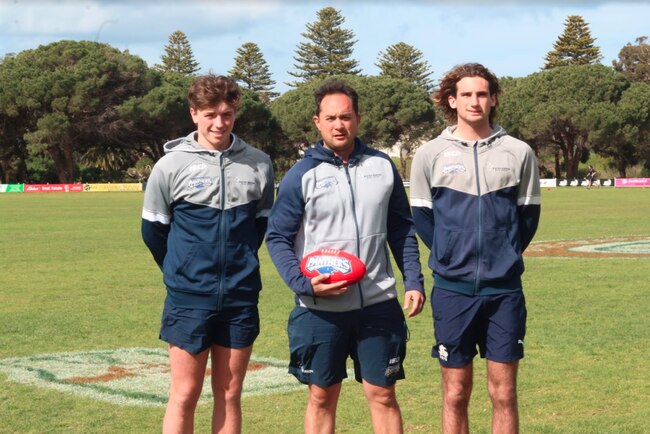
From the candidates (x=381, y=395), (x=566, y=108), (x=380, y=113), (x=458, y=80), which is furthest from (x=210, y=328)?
(x=380, y=113)

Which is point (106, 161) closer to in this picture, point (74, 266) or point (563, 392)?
point (74, 266)

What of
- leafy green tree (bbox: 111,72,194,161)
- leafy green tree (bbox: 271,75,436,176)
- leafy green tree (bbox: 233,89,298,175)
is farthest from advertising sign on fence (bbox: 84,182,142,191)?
leafy green tree (bbox: 271,75,436,176)

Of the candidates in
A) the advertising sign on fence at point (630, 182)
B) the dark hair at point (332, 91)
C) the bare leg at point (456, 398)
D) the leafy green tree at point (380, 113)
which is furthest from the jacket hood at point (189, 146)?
the leafy green tree at point (380, 113)

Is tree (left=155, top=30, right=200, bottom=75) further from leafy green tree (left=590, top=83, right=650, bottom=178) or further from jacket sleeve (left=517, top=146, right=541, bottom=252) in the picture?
jacket sleeve (left=517, top=146, right=541, bottom=252)

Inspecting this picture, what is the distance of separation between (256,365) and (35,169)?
7637 cm

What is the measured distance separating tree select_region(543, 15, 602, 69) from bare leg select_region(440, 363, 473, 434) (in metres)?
107

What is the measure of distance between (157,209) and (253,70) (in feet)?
382

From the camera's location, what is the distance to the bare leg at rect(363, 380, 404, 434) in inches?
198

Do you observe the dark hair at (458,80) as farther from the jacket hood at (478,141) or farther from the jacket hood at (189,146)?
the jacket hood at (189,146)

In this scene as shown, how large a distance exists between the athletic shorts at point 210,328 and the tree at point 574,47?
351ft

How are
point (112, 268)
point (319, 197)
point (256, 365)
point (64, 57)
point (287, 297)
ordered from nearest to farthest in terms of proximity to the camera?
1. point (319, 197)
2. point (256, 365)
3. point (287, 297)
4. point (112, 268)
5. point (64, 57)

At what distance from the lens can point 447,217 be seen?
5207mm


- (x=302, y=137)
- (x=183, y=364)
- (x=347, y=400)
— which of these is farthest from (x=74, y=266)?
(x=302, y=137)

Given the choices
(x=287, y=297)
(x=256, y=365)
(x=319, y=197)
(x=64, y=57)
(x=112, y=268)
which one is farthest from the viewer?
(x=64, y=57)
